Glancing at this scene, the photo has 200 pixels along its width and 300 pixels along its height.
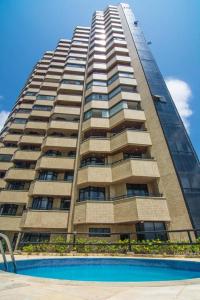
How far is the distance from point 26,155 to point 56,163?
5.42m

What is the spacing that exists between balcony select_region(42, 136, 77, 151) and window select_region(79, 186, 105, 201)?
19.3 feet

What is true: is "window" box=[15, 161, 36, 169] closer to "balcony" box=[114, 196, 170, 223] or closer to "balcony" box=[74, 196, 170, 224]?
"balcony" box=[74, 196, 170, 224]

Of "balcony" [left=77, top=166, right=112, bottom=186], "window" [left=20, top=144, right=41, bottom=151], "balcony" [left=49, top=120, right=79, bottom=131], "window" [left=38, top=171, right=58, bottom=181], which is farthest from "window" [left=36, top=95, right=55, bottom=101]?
"balcony" [left=77, top=166, right=112, bottom=186]

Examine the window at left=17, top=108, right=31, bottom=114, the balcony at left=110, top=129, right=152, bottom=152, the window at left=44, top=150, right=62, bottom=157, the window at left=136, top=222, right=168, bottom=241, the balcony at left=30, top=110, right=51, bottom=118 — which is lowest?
the window at left=136, top=222, right=168, bottom=241

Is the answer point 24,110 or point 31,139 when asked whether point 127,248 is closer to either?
point 31,139

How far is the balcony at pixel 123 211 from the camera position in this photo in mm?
15242

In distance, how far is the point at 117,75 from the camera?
90.0 ft

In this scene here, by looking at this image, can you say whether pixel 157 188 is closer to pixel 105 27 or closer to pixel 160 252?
pixel 160 252

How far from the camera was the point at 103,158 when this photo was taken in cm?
2170

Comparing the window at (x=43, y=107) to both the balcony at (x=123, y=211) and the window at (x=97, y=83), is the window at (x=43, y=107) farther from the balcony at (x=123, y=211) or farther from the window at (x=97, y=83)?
the balcony at (x=123, y=211)

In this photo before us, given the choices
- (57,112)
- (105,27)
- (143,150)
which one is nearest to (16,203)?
(57,112)

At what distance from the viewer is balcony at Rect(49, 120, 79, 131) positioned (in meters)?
24.3

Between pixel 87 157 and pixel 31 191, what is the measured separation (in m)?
6.99

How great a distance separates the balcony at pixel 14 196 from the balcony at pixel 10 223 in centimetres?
171
